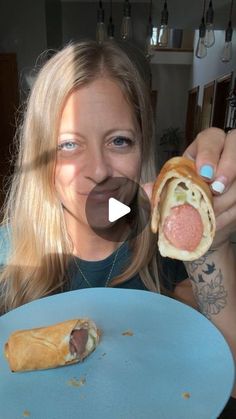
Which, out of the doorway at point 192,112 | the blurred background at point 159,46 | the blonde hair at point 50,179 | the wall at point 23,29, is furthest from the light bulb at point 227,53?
the blonde hair at point 50,179

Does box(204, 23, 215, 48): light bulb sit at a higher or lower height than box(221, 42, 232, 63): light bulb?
higher

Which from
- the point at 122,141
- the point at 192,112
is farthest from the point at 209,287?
the point at 192,112

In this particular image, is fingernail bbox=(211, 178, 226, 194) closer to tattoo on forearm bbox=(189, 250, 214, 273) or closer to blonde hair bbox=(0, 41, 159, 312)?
tattoo on forearm bbox=(189, 250, 214, 273)

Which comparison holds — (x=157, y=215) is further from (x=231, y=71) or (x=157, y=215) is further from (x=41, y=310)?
(x=231, y=71)

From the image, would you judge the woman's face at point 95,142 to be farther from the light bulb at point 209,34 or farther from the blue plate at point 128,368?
the light bulb at point 209,34

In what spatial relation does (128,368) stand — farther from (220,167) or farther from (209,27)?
(209,27)

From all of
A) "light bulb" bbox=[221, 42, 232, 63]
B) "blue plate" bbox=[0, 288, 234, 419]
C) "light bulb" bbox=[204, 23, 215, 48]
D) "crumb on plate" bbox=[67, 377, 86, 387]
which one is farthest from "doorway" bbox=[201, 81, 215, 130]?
"crumb on plate" bbox=[67, 377, 86, 387]
